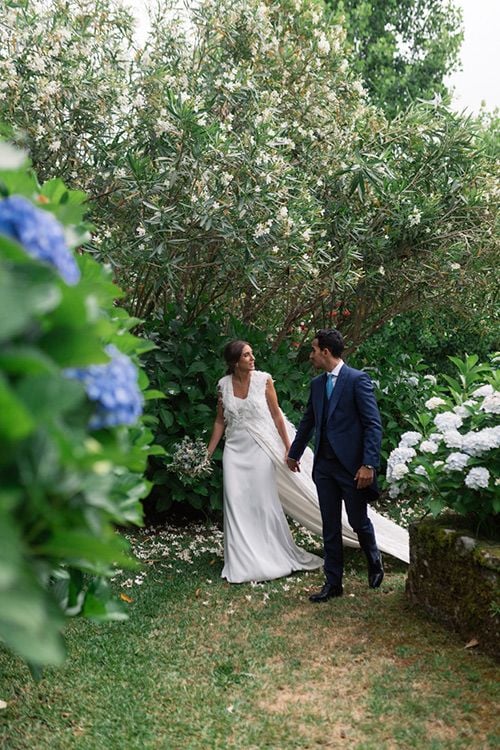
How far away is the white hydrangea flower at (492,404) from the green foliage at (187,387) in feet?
10.3

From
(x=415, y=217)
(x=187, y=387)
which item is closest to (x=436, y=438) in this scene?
(x=187, y=387)

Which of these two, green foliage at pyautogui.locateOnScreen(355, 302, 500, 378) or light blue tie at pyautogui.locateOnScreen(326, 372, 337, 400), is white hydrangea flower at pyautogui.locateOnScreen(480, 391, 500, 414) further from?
green foliage at pyautogui.locateOnScreen(355, 302, 500, 378)

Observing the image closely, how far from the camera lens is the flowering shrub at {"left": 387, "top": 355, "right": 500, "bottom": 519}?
14.5 ft

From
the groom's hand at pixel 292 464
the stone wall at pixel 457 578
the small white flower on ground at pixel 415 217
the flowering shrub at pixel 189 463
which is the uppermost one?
the small white flower on ground at pixel 415 217

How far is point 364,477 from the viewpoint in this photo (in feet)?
17.2

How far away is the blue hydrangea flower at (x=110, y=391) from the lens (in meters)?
1.21

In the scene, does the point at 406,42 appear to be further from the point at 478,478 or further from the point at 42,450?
the point at 42,450

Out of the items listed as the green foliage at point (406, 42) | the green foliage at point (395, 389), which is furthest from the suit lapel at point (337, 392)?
the green foliage at point (406, 42)

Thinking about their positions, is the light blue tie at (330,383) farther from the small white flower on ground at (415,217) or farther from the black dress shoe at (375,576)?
the small white flower on ground at (415,217)

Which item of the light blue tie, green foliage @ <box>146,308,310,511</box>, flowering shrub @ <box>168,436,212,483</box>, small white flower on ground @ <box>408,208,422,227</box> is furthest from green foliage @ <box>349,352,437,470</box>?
the light blue tie

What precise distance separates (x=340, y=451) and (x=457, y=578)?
1231mm

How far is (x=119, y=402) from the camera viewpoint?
1.23m

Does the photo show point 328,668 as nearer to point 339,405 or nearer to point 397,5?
point 339,405

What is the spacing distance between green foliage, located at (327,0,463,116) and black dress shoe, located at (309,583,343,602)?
16.4m
